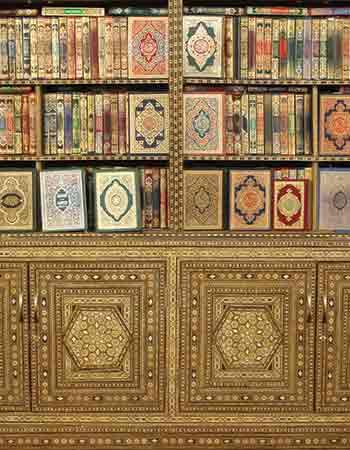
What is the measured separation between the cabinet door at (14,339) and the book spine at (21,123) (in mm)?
513

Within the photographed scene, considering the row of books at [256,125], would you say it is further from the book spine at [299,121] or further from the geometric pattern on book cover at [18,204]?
the geometric pattern on book cover at [18,204]

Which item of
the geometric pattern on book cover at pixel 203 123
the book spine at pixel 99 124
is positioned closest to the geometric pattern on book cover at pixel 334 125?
the geometric pattern on book cover at pixel 203 123

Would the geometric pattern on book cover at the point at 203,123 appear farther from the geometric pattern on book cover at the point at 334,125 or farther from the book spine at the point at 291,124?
the geometric pattern on book cover at the point at 334,125

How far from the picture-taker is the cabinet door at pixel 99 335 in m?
2.83

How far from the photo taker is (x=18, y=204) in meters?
2.88

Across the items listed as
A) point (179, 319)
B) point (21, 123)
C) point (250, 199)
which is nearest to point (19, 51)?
point (21, 123)

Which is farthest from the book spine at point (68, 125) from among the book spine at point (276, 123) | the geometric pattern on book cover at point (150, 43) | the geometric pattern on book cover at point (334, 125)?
the geometric pattern on book cover at point (334, 125)

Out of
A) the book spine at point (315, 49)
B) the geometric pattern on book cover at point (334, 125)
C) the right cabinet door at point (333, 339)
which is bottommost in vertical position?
the right cabinet door at point (333, 339)

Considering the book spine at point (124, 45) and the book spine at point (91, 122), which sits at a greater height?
the book spine at point (124, 45)

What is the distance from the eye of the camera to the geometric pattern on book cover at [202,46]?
2836 millimetres

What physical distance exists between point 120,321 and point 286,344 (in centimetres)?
72

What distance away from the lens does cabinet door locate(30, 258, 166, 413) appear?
2.83 metres

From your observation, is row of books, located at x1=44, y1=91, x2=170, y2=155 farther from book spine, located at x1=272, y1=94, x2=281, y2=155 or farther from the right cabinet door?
the right cabinet door

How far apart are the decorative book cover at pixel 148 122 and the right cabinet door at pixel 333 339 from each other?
89cm
